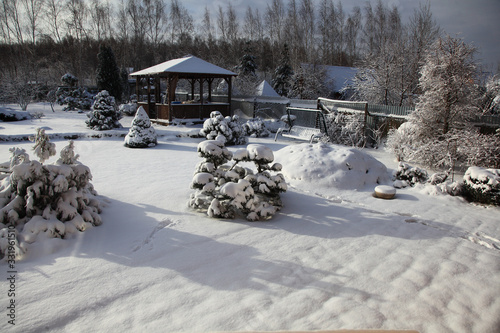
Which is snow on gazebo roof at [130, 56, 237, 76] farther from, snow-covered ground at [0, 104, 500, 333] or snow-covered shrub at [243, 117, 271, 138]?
snow-covered ground at [0, 104, 500, 333]

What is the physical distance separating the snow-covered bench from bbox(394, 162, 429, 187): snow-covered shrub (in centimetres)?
501

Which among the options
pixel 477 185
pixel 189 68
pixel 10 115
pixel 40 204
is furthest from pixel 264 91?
pixel 40 204

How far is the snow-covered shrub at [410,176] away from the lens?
786cm

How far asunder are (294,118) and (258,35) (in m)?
37.4

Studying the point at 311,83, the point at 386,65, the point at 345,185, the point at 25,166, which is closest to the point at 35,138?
the point at 25,166

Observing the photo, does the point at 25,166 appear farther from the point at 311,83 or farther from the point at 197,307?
the point at 311,83

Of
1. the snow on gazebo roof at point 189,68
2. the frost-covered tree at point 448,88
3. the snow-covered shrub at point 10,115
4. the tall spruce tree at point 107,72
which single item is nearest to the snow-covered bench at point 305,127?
the frost-covered tree at point 448,88

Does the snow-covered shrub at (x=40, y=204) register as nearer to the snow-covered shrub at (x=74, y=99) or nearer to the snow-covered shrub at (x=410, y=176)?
the snow-covered shrub at (x=410, y=176)

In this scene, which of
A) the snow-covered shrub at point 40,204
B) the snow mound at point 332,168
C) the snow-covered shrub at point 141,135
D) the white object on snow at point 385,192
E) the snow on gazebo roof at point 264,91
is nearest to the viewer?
the snow-covered shrub at point 40,204

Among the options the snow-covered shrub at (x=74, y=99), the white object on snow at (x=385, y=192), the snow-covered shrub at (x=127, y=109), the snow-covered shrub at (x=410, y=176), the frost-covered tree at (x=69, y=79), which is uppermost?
the frost-covered tree at (x=69, y=79)

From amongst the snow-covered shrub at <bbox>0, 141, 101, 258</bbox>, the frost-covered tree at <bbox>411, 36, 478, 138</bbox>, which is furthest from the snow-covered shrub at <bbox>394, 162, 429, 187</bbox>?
the snow-covered shrub at <bbox>0, 141, 101, 258</bbox>

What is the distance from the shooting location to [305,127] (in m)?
13.8

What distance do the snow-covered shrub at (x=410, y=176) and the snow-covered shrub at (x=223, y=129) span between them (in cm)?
706

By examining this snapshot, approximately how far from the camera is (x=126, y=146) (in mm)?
12891
